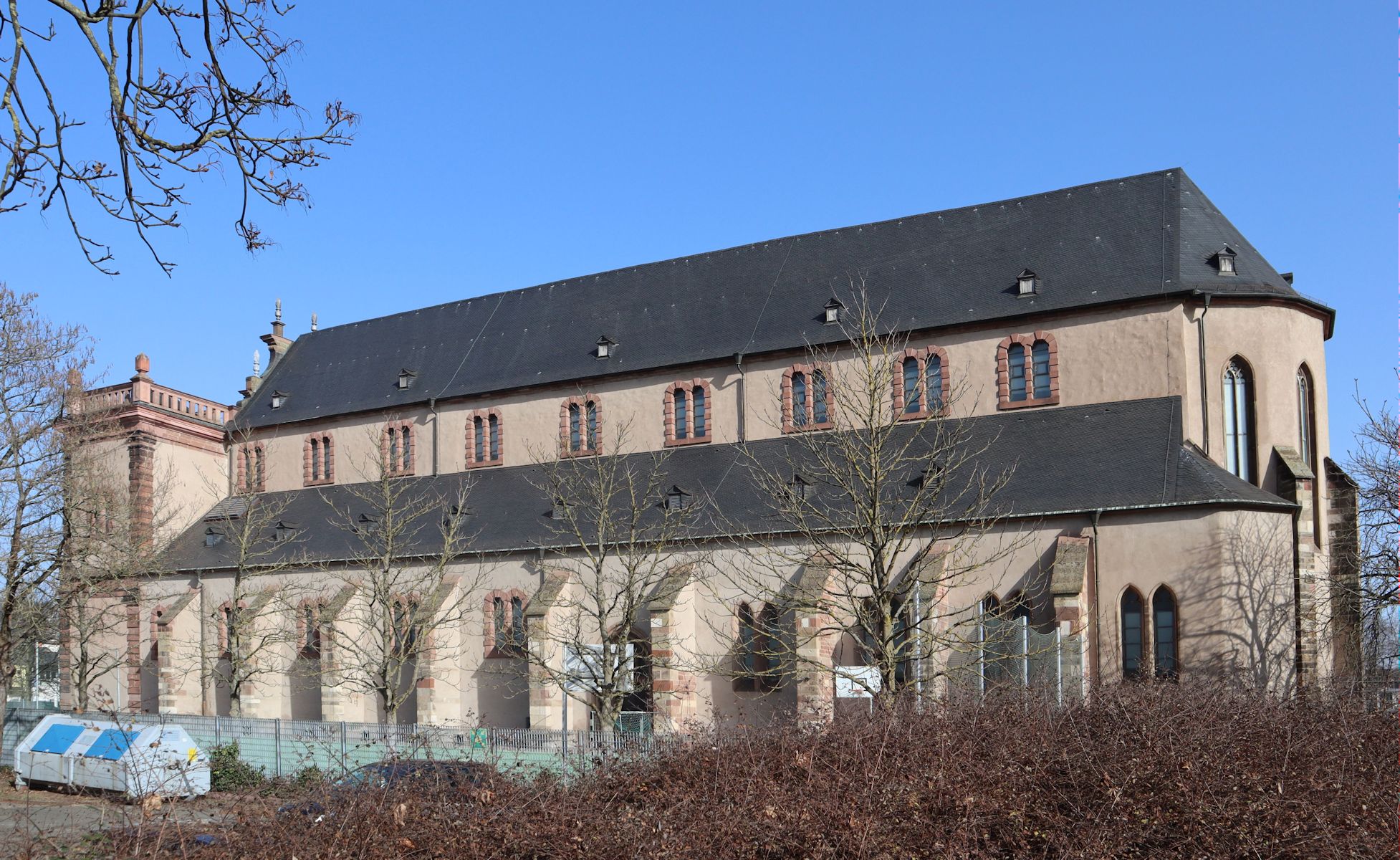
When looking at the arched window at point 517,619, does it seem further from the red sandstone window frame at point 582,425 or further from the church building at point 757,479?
the red sandstone window frame at point 582,425

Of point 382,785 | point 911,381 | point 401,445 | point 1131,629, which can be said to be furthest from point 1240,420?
point 401,445

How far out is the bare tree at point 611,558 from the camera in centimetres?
2731

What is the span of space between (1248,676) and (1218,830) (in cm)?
1547

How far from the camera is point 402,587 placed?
32250mm

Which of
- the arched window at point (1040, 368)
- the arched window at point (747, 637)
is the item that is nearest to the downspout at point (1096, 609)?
the arched window at point (1040, 368)

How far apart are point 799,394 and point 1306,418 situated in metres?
11.2

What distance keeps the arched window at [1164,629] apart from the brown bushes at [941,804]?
1157 centimetres

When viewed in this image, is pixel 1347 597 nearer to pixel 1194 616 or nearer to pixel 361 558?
pixel 1194 616

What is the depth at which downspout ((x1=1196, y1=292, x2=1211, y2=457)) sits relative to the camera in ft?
86.2

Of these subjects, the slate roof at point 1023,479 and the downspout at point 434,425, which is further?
the downspout at point 434,425

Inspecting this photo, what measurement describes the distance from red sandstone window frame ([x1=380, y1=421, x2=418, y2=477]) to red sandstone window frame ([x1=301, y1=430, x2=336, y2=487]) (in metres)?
2.18

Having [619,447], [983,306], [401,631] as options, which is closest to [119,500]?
[401,631]

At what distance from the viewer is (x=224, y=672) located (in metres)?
34.5

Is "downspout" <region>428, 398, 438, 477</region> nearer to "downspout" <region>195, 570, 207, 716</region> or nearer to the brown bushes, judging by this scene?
"downspout" <region>195, 570, 207, 716</region>
